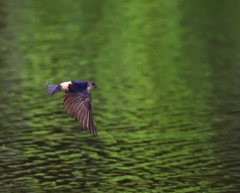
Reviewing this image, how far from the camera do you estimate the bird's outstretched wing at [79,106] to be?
8586 mm

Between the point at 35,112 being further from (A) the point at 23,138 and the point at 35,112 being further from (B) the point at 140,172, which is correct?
(B) the point at 140,172

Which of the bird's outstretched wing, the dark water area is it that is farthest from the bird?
the dark water area

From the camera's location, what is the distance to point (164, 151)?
13664mm

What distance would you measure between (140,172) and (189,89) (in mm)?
6805

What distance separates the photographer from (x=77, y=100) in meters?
8.92

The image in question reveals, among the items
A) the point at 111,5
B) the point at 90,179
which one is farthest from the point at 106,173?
the point at 111,5

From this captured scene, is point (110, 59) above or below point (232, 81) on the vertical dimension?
above

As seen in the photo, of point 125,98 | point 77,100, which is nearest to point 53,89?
point 77,100

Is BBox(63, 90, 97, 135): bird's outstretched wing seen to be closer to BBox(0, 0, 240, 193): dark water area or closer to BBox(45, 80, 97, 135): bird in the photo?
BBox(45, 80, 97, 135): bird

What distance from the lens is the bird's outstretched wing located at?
8.59 meters

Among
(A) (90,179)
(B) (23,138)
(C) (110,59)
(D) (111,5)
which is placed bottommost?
(A) (90,179)

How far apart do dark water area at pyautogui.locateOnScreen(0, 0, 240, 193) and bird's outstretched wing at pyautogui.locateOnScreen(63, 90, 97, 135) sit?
3.21m

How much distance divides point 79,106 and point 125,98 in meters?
9.17

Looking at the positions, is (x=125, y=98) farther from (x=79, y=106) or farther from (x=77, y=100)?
(x=79, y=106)
